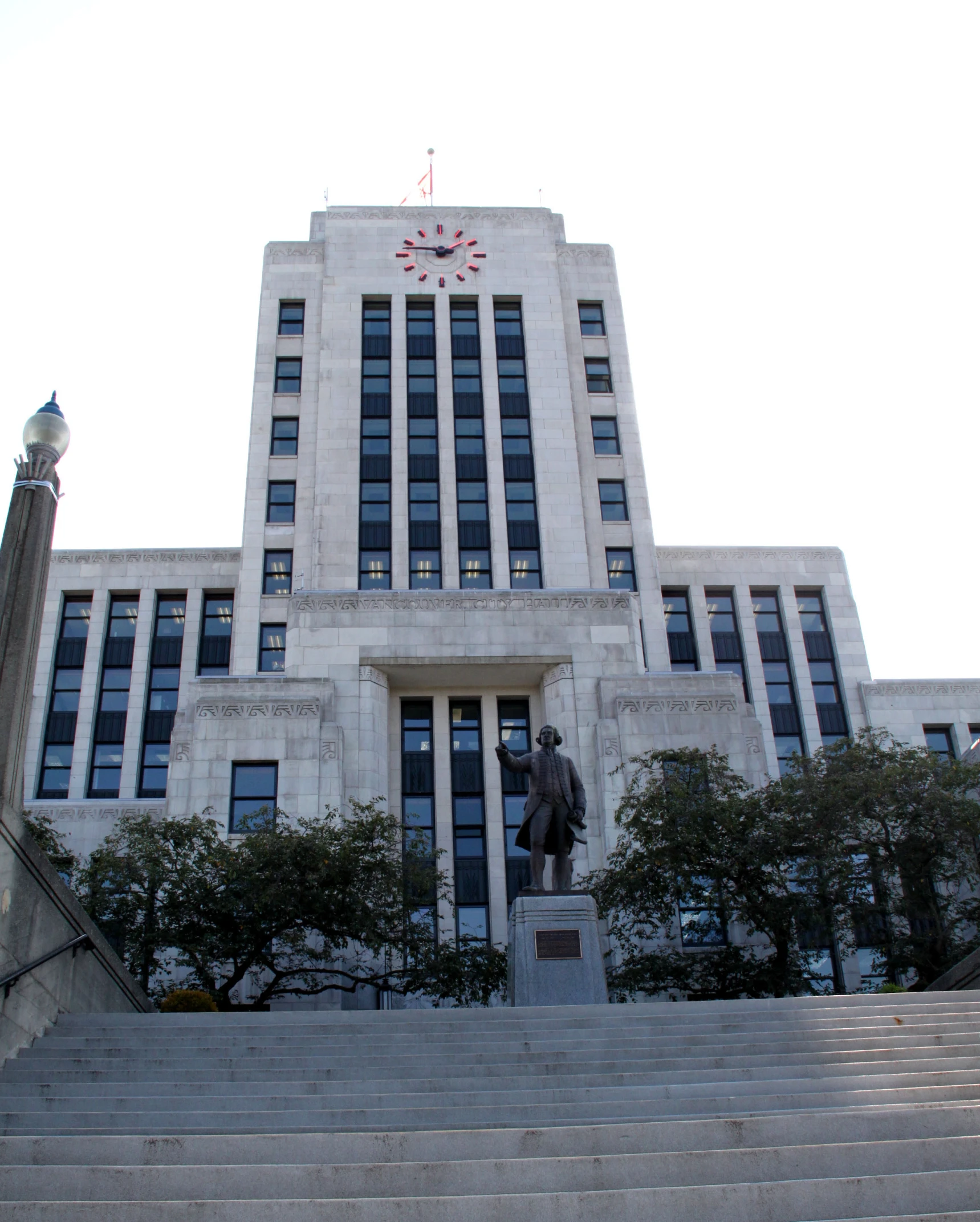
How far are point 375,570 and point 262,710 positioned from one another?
14.6 meters

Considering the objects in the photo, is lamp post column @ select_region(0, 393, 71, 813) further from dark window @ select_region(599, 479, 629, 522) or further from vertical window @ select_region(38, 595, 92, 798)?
dark window @ select_region(599, 479, 629, 522)

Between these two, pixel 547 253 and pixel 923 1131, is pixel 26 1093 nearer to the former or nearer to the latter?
pixel 923 1131

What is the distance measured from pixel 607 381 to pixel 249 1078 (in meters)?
42.7

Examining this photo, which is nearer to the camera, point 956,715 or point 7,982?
point 7,982

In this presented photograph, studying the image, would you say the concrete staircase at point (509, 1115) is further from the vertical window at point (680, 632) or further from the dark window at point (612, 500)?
A: the dark window at point (612, 500)

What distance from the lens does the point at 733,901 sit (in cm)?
2442

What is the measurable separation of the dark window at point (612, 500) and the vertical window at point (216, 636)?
16771 millimetres

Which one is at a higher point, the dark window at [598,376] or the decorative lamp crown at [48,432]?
the dark window at [598,376]

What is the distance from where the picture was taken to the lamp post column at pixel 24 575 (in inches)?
547

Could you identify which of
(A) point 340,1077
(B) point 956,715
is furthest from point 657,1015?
(B) point 956,715

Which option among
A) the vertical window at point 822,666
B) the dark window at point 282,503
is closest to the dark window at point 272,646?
the dark window at point 282,503

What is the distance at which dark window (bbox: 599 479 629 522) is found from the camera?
1892 inches

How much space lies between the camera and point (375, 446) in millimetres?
47188

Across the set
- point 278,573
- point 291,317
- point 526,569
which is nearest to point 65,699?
point 278,573
